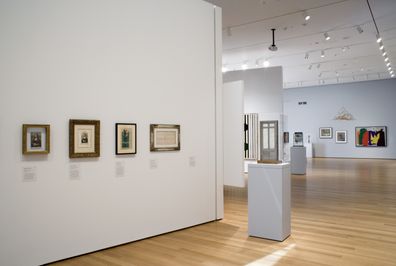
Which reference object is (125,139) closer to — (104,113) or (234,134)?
(104,113)

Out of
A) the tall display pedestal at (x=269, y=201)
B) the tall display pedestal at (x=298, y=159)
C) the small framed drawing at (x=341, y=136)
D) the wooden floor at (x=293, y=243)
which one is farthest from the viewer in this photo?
the small framed drawing at (x=341, y=136)

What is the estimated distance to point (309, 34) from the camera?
553 inches

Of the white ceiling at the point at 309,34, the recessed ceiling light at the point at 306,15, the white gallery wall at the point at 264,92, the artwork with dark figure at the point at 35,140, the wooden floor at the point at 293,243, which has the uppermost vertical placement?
the white ceiling at the point at 309,34

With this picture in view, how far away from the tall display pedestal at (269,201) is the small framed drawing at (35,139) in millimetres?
3433

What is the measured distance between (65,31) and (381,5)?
10179 millimetres

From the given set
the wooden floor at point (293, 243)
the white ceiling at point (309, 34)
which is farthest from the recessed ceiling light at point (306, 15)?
the wooden floor at point (293, 243)

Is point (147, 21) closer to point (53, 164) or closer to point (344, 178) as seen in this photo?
point (53, 164)

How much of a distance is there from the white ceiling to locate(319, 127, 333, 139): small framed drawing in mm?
7294

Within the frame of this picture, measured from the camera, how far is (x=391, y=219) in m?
7.43

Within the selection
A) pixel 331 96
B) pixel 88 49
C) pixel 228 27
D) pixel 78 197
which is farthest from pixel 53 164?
pixel 331 96

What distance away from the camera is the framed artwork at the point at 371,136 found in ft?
86.3

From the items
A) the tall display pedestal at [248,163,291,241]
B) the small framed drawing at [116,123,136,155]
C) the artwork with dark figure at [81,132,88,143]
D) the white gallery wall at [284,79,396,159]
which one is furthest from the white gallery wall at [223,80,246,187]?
the white gallery wall at [284,79,396,159]

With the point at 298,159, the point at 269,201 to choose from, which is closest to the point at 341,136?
the point at 298,159

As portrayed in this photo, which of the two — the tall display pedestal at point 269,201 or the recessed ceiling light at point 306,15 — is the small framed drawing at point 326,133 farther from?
the tall display pedestal at point 269,201
